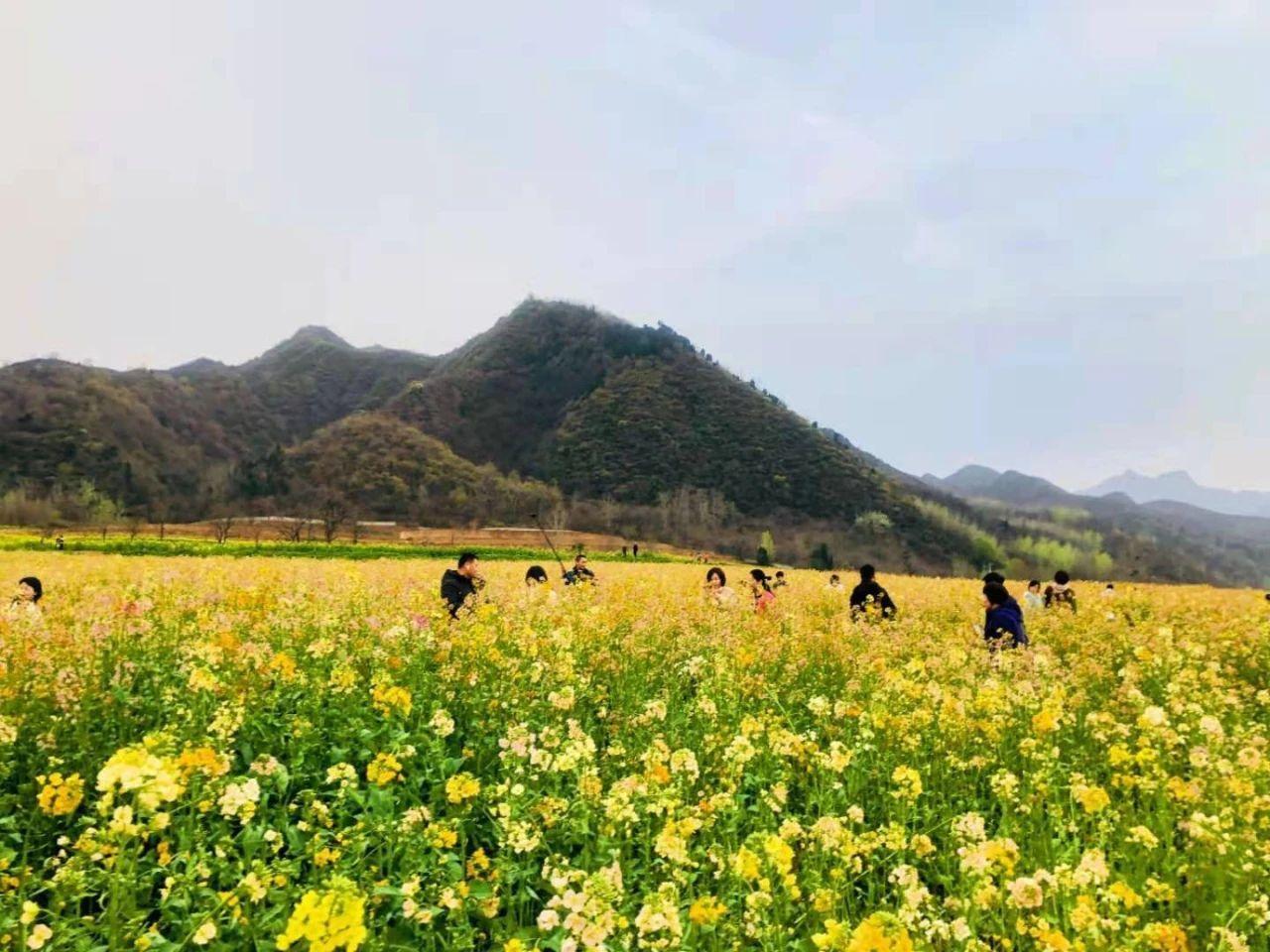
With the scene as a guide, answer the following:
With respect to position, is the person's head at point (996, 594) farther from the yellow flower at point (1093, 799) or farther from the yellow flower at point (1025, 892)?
the yellow flower at point (1025, 892)

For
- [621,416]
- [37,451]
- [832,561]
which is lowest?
[832,561]

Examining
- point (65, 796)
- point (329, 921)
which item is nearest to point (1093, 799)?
point (329, 921)

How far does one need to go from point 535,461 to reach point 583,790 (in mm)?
147787

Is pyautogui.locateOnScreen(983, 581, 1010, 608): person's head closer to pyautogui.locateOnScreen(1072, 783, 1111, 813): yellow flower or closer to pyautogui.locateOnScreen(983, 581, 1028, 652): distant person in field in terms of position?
pyautogui.locateOnScreen(983, 581, 1028, 652): distant person in field

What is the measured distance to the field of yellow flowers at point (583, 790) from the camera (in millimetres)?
3227

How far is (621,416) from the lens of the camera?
149 metres

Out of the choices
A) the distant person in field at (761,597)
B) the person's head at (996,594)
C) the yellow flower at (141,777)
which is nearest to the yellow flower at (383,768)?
the yellow flower at (141,777)

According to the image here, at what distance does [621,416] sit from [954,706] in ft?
471

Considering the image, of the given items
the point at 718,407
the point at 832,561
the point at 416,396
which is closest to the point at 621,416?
the point at 718,407

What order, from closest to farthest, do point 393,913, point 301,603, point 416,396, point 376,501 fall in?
point 393,913 → point 301,603 → point 376,501 → point 416,396

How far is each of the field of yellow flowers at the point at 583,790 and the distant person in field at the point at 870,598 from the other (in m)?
3.75

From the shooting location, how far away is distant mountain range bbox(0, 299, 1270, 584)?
10906cm

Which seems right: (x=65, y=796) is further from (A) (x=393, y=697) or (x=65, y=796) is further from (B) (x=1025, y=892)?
(B) (x=1025, y=892)

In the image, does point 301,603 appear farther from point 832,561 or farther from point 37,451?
point 37,451
